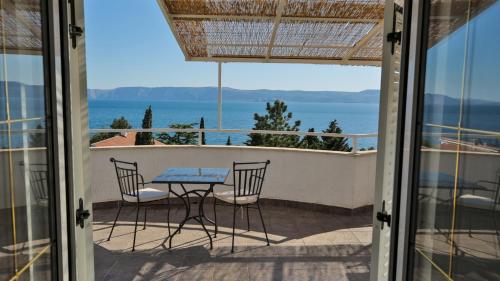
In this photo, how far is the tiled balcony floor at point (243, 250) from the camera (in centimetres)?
295

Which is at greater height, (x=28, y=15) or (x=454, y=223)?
(x=28, y=15)

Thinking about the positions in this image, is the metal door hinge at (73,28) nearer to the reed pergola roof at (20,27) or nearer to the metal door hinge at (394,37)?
the reed pergola roof at (20,27)

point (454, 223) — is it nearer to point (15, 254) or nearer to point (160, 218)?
point (15, 254)

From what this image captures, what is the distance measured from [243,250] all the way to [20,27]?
2818 millimetres

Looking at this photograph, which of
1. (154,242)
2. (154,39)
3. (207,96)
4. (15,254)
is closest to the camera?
(15,254)

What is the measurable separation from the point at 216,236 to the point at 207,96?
68.5 m

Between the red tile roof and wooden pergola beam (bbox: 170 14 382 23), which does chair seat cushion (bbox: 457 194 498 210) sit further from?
A: the red tile roof

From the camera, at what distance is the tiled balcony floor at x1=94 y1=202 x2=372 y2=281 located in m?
2.95

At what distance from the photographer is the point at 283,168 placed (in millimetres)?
4863

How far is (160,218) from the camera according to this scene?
14.5 feet

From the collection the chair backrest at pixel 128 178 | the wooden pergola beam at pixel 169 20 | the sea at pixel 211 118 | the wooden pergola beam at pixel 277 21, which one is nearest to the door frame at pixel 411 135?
the wooden pergola beam at pixel 277 21

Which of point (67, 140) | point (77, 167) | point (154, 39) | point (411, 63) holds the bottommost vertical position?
point (77, 167)

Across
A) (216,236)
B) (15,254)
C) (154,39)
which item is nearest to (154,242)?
(216,236)

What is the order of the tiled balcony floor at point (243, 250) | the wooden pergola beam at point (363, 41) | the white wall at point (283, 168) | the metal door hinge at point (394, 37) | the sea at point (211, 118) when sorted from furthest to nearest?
the sea at point (211, 118)
the white wall at point (283, 168)
the wooden pergola beam at point (363, 41)
the tiled balcony floor at point (243, 250)
the metal door hinge at point (394, 37)
